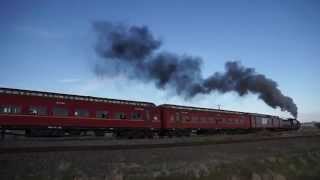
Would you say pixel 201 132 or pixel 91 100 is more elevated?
pixel 91 100

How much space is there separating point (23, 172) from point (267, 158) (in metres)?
13.6

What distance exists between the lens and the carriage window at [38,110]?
84.3 feet

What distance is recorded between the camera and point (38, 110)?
1028 inches

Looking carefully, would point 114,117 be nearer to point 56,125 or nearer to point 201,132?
point 56,125

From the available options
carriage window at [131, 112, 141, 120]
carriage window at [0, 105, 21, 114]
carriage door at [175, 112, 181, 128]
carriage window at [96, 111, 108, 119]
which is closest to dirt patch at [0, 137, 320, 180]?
carriage window at [0, 105, 21, 114]

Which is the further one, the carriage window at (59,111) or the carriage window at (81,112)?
the carriage window at (81,112)

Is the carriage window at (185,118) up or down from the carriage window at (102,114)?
down

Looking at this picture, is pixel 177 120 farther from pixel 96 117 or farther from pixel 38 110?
pixel 38 110

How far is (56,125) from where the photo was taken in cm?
2705

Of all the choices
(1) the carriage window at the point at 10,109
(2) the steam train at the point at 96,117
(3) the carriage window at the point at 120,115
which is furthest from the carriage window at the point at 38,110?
(3) the carriage window at the point at 120,115

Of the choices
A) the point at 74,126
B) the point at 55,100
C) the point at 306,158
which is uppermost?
the point at 55,100

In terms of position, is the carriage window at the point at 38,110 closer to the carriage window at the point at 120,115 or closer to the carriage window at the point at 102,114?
the carriage window at the point at 102,114

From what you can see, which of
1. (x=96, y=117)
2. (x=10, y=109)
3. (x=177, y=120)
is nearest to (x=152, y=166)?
(x=10, y=109)

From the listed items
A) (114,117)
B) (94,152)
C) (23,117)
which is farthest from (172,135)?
(94,152)
